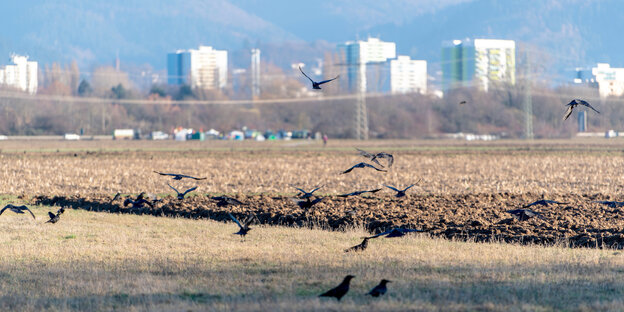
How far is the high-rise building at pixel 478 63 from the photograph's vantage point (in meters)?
112

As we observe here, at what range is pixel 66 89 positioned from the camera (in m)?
132

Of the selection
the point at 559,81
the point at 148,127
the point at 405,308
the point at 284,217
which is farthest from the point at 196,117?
the point at 405,308

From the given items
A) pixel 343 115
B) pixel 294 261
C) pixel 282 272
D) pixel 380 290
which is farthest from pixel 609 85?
pixel 380 290

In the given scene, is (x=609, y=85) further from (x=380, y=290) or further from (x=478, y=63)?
(x=380, y=290)

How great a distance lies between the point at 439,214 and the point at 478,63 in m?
120

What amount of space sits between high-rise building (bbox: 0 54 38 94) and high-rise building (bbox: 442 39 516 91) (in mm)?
57362

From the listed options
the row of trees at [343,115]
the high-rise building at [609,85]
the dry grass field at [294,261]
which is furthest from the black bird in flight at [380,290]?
the row of trees at [343,115]

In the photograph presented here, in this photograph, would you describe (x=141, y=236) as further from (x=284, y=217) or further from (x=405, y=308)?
(x=405, y=308)

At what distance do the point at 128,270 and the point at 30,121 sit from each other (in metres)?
93.0

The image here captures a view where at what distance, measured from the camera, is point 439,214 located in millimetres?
18844

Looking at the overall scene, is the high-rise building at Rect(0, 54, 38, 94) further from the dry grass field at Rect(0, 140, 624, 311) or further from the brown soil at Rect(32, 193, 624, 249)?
the dry grass field at Rect(0, 140, 624, 311)

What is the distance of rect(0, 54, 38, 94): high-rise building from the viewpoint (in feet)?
289

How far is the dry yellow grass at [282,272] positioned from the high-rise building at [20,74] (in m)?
73.0

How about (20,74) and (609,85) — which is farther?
(20,74)
